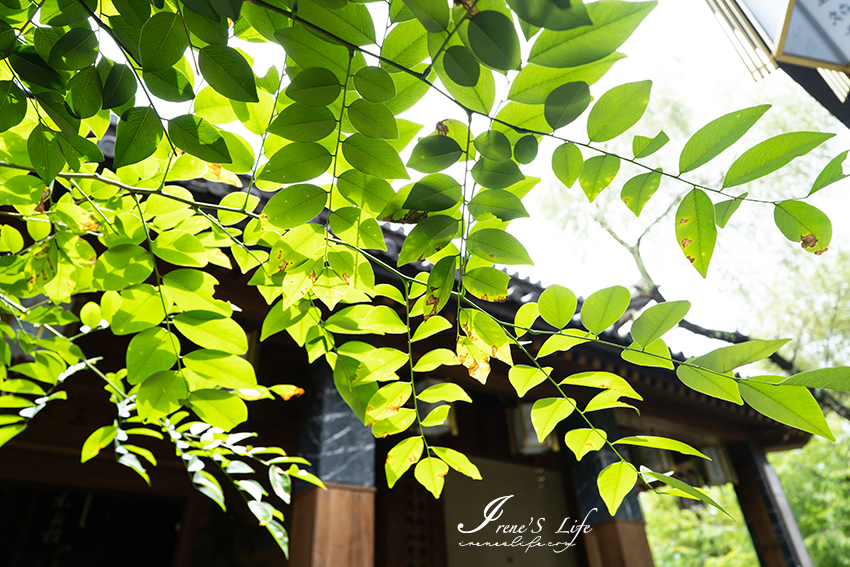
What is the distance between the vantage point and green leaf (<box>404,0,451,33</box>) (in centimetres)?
50

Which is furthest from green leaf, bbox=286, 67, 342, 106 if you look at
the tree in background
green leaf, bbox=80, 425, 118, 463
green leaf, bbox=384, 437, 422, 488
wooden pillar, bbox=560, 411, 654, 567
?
wooden pillar, bbox=560, 411, 654, 567

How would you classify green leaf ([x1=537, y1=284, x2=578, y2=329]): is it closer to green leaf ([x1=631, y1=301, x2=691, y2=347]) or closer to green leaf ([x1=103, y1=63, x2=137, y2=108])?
green leaf ([x1=631, y1=301, x2=691, y2=347])

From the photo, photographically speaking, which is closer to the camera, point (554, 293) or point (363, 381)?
point (554, 293)

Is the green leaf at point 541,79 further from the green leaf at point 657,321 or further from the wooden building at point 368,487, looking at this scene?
the wooden building at point 368,487

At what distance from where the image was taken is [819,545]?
14109mm

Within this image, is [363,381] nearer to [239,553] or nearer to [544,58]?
[544,58]

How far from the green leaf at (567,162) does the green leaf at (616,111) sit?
1.6 inches

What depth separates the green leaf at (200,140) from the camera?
72cm

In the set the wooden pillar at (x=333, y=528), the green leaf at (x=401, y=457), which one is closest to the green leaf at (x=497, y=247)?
the green leaf at (x=401, y=457)

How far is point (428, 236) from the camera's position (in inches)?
30.3

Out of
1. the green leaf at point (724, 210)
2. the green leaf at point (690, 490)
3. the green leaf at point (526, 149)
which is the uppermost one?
the green leaf at point (526, 149)

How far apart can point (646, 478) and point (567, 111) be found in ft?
2.09

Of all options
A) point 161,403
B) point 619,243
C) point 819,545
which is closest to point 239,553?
point 161,403

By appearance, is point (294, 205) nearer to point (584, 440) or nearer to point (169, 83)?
point (169, 83)
